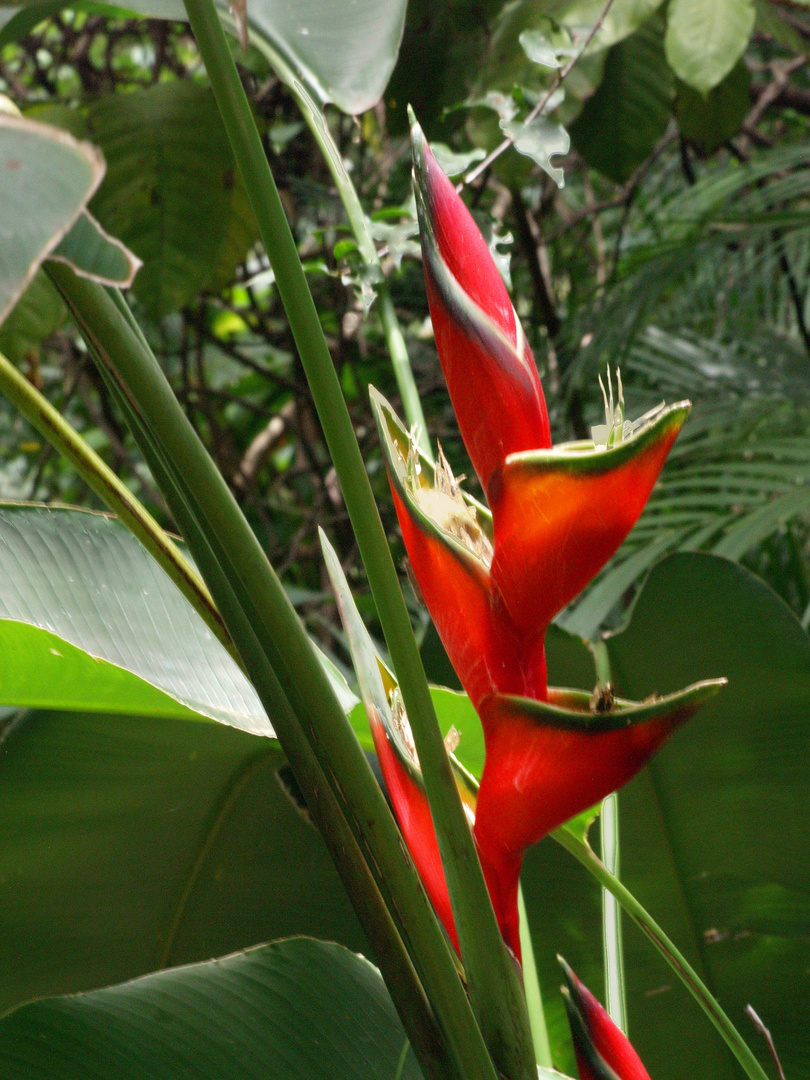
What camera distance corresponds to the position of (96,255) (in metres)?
0.17

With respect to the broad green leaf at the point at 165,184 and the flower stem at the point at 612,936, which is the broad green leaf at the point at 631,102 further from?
the flower stem at the point at 612,936

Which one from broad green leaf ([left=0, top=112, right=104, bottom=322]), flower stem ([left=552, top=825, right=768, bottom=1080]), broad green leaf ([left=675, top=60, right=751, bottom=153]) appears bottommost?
flower stem ([left=552, top=825, right=768, bottom=1080])

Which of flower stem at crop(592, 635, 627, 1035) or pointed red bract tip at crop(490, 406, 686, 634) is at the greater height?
pointed red bract tip at crop(490, 406, 686, 634)

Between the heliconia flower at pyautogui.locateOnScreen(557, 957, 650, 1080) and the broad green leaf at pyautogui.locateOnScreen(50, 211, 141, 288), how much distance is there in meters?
0.22

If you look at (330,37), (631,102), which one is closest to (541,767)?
(330,37)

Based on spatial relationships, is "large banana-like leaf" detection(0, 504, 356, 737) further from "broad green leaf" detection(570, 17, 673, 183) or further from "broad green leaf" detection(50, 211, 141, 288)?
"broad green leaf" detection(570, 17, 673, 183)

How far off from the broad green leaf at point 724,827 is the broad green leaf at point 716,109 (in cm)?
88

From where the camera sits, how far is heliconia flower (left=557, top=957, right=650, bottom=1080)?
260mm

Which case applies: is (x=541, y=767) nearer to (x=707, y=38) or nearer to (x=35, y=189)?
(x=35, y=189)

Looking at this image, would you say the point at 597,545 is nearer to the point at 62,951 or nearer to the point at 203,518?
the point at 203,518

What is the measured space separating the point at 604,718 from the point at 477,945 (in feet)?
0.23

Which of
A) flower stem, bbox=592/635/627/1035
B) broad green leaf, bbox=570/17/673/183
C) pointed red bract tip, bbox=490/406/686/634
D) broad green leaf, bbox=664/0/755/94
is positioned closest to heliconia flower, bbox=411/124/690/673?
pointed red bract tip, bbox=490/406/686/634

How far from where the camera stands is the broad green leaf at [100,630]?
1.04ft

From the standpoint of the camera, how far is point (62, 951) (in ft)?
1.38
